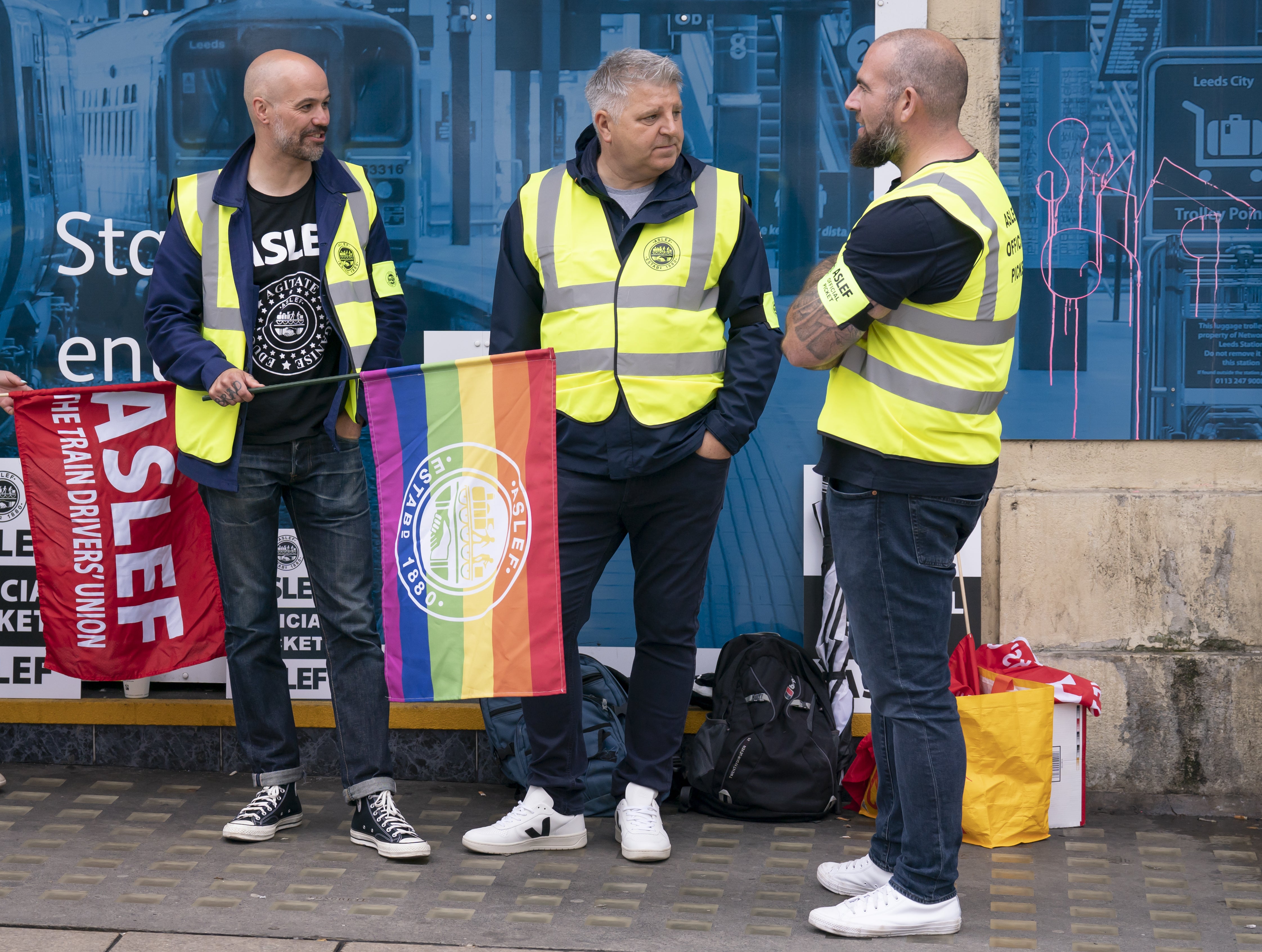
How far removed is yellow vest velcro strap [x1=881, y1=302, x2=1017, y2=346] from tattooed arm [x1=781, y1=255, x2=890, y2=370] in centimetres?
4

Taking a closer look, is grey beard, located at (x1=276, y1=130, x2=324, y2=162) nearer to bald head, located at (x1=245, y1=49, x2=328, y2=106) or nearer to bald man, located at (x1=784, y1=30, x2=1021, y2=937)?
bald head, located at (x1=245, y1=49, x2=328, y2=106)

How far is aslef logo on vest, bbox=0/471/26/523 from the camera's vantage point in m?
4.84

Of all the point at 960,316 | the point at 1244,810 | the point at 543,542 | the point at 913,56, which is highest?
the point at 913,56

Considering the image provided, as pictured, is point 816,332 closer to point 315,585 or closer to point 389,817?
point 315,585

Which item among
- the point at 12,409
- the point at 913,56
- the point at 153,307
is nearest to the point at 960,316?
the point at 913,56

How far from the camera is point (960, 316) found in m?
3.23

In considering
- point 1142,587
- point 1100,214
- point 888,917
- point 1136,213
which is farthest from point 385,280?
point 1142,587

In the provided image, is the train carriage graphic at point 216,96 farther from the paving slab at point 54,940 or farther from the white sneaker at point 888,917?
the white sneaker at point 888,917

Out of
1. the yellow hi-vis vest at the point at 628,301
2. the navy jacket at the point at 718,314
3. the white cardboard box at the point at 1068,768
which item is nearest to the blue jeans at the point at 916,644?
the navy jacket at the point at 718,314

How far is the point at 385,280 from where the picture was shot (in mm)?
4074

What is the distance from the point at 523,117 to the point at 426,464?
1.54m

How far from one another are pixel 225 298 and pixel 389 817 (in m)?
1.59

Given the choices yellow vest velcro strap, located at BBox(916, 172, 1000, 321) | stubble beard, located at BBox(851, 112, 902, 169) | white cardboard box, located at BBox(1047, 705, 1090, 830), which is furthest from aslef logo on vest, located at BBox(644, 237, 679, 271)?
white cardboard box, located at BBox(1047, 705, 1090, 830)

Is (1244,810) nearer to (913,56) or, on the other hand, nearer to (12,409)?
(913,56)
